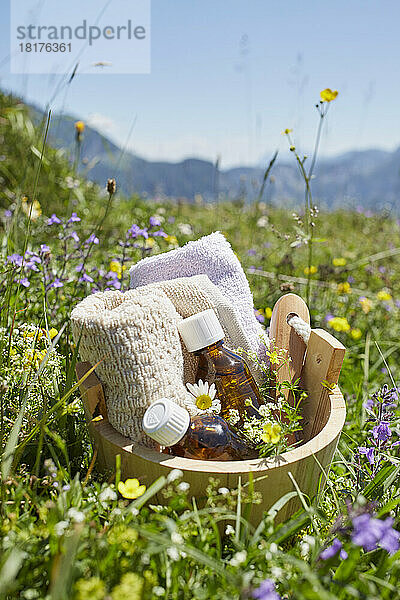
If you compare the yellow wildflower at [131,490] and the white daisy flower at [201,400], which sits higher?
the white daisy flower at [201,400]

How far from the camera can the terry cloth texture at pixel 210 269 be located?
5.97 ft

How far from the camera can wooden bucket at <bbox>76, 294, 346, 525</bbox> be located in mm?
1193

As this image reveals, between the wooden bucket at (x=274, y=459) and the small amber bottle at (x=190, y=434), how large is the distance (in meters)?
0.08

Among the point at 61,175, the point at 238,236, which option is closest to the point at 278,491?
the point at 238,236

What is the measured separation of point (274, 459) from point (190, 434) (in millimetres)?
227

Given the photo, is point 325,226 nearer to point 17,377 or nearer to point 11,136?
point 11,136

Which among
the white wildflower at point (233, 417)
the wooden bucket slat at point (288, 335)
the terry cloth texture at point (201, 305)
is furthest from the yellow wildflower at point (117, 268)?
the white wildflower at point (233, 417)

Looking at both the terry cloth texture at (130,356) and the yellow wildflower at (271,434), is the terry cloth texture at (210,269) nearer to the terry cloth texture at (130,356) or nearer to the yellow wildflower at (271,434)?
the terry cloth texture at (130,356)

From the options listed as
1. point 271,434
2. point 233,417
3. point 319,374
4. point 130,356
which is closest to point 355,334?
point 319,374

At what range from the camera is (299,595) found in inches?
32.5

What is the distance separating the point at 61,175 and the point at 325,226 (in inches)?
124

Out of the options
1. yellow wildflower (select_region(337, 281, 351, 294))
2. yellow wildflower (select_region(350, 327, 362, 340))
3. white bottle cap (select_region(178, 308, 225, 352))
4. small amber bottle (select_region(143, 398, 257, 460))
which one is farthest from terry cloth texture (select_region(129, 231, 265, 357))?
yellow wildflower (select_region(337, 281, 351, 294))

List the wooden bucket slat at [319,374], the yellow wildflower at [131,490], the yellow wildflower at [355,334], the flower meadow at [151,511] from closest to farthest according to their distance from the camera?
the flower meadow at [151,511], the yellow wildflower at [131,490], the wooden bucket slat at [319,374], the yellow wildflower at [355,334]

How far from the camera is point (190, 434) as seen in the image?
1321 millimetres
